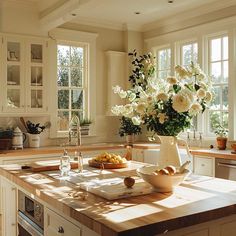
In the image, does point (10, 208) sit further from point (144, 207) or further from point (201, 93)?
point (201, 93)

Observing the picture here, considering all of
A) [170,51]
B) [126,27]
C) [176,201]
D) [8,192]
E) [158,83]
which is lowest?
[8,192]

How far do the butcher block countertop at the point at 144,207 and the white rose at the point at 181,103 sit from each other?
1.59 ft

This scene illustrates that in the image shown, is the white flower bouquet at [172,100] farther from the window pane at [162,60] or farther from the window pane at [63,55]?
the window pane at [162,60]

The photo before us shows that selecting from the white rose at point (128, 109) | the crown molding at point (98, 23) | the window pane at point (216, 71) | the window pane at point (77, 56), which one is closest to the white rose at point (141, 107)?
the white rose at point (128, 109)

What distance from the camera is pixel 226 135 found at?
4820mm

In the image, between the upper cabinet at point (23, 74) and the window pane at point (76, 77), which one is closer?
the upper cabinet at point (23, 74)

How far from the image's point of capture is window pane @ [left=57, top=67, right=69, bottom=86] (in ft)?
18.1

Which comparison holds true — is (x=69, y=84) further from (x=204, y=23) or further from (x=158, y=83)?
(x=158, y=83)

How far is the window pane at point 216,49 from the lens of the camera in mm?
5008

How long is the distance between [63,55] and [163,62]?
5.66ft

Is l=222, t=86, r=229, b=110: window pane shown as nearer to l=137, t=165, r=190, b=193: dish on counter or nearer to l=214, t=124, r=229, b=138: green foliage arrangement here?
l=214, t=124, r=229, b=138: green foliage arrangement

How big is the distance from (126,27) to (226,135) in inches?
102

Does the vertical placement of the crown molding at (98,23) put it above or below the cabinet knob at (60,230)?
above

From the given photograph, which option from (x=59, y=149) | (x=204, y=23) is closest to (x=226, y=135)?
(x=204, y=23)
